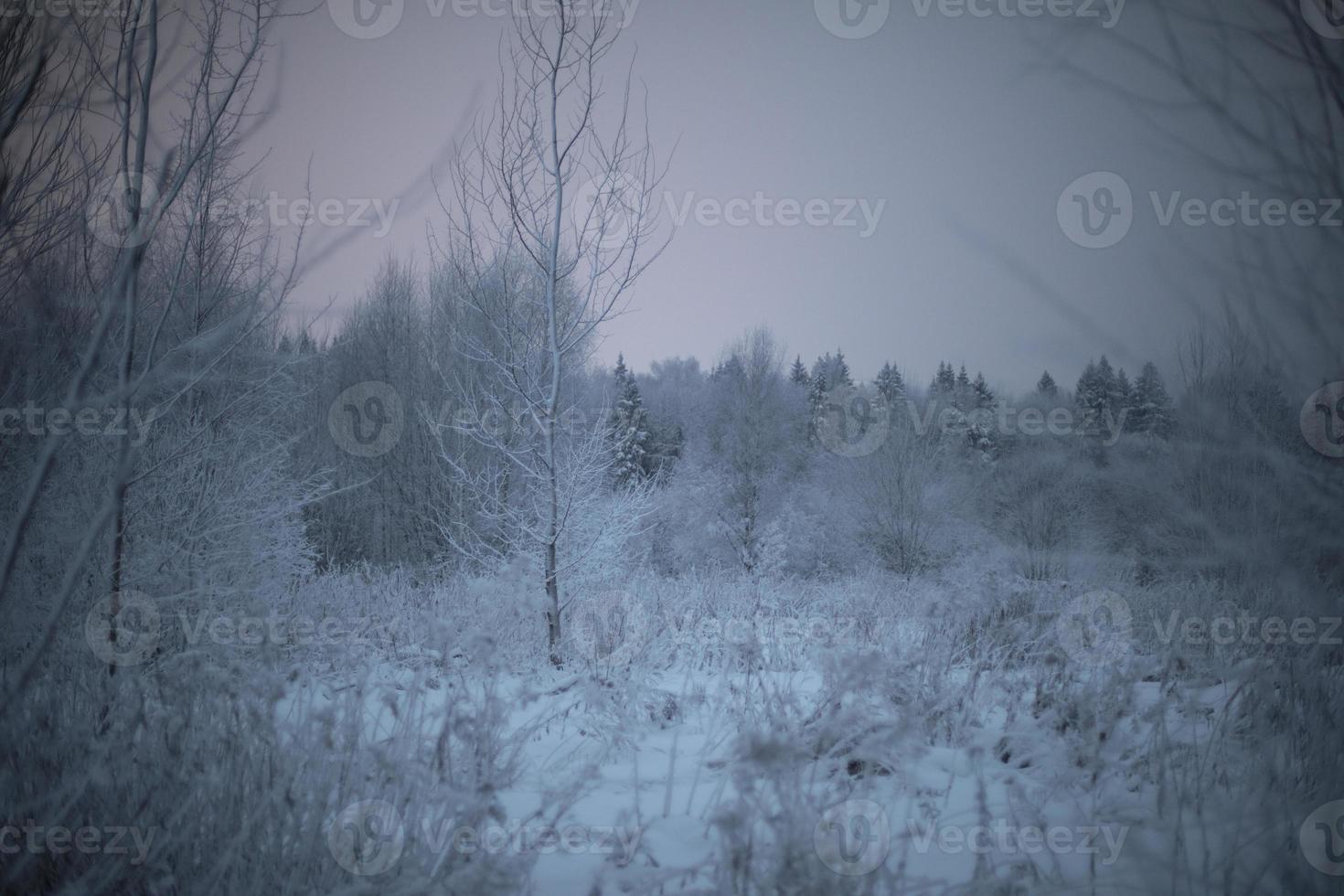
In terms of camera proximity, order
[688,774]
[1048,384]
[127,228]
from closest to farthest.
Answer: [127,228] → [688,774] → [1048,384]

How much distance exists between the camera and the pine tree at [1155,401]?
1.34 m

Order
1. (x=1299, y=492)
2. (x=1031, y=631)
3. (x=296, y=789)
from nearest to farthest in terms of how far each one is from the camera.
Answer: (x=1299, y=492) < (x=296, y=789) < (x=1031, y=631)

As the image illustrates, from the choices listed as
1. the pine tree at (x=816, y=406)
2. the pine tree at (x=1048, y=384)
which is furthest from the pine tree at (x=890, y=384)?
the pine tree at (x=1048, y=384)

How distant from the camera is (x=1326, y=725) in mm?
2064

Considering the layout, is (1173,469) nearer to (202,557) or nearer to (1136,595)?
(202,557)

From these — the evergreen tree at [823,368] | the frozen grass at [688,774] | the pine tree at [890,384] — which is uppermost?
the evergreen tree at [823,368]

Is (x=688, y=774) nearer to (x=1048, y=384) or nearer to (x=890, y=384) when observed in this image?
(x=1048, y=384)

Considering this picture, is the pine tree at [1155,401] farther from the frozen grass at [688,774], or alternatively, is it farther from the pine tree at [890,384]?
the pine tree at [890,384]

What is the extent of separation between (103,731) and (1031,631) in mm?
5571

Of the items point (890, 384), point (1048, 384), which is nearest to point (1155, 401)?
point (1048, 384)

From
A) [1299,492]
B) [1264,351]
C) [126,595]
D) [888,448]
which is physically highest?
[888,448]

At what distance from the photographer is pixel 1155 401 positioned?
5.20 feet

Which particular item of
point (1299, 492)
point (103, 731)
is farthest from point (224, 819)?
point (1299, 492)

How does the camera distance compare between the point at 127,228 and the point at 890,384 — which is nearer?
the point at 127,228
